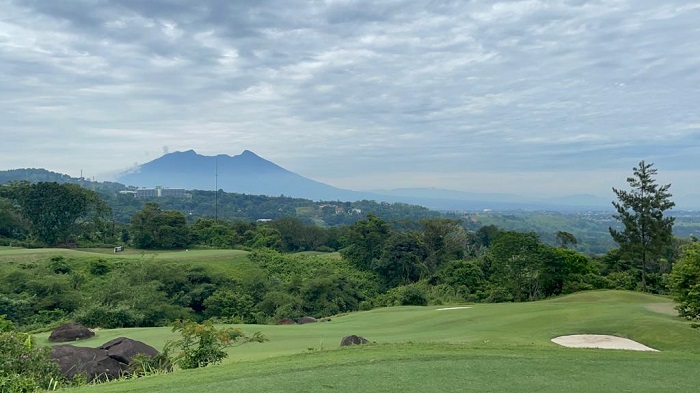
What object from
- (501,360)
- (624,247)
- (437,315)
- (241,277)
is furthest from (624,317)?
(241,277)

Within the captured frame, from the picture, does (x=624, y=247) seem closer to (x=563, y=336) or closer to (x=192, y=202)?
(x=563, y=336)

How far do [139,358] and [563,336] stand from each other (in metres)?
12.4

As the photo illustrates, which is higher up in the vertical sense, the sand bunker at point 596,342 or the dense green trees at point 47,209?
the dense green trees at point 47,209

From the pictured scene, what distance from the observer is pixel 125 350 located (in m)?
11.9

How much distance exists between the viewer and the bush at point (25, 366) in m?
9.19

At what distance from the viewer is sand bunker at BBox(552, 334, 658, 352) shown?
47.6 ft

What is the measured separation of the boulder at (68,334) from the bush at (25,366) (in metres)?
6.95

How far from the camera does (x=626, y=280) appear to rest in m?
37.8

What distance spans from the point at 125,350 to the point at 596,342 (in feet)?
42.8

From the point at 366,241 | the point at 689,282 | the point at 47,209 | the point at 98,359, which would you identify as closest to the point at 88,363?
the point at 98,359

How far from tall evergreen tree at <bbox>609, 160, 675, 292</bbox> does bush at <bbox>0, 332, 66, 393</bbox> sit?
106ft

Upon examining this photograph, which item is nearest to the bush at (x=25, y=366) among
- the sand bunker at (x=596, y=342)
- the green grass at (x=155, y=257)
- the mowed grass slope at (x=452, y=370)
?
the mowed grass slope at (x=452, y=370)

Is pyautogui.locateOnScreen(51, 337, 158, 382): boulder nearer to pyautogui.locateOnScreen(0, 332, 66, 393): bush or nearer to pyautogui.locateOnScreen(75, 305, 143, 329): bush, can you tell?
pyautogui.locateOnScreen(0, 332, 66, 393): bush

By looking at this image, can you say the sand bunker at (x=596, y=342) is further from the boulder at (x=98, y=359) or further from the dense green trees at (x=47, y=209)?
the dense green trees at (x=47, y=209)
